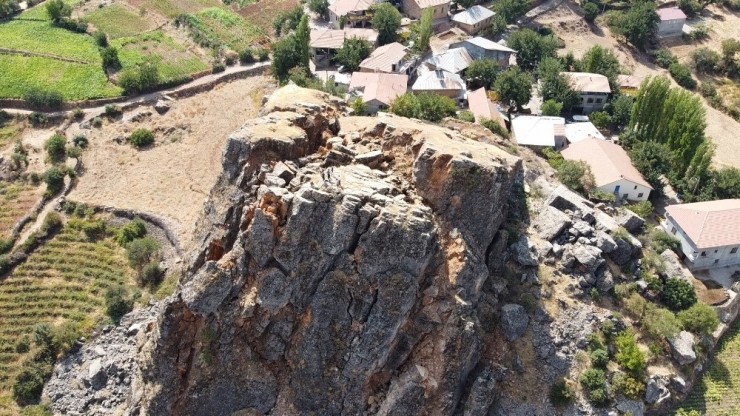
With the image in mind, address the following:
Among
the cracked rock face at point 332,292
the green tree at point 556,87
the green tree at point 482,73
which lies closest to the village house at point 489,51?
the green tree at point 482,73

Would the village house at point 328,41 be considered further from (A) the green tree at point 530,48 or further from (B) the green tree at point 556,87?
(B) the green tree at point 556,87

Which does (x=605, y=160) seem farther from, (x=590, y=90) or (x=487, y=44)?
(x=487, y=44)

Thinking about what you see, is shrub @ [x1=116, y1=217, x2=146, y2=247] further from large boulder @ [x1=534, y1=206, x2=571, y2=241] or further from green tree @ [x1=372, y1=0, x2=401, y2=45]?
green tree @ [x1=372, y1=0, x2=401, y2=45]

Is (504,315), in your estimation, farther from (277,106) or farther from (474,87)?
(474,87)

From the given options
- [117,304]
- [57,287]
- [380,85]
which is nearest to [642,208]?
[380,85]

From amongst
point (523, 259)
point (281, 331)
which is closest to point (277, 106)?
point (281, 331)

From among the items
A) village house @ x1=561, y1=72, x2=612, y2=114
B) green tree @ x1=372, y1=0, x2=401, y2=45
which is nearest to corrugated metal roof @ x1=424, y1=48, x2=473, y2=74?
green tree @ x1=372, y1=0, x2=401, y2=45
